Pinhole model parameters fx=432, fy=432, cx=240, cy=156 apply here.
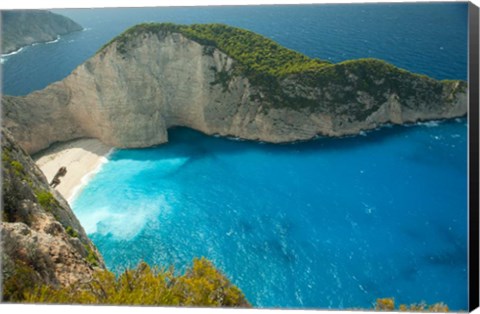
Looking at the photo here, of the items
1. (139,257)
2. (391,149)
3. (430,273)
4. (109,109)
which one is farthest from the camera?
(109,109)

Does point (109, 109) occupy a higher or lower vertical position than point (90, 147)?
higher

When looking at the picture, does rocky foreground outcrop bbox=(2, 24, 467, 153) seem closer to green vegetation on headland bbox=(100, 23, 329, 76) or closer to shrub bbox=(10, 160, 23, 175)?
green vegetation on headland bbox=(100, 23, 329, 76)

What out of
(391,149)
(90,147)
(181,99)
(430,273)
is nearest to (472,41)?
(430,273)

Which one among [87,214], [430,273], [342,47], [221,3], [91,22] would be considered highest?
[221,3]

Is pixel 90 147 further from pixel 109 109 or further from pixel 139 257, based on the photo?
pixel 139 257

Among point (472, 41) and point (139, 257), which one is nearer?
point (472, 41)

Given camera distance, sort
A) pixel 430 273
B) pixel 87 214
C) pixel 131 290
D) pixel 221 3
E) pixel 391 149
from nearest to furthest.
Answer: pixel 131 290
pixel 221 3
pixel 430 273
pixel 87 214
pixel 391 149

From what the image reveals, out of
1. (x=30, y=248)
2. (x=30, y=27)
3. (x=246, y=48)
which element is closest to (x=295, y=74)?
(x=246, y=48)

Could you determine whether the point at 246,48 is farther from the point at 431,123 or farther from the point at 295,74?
the point at 431,123
